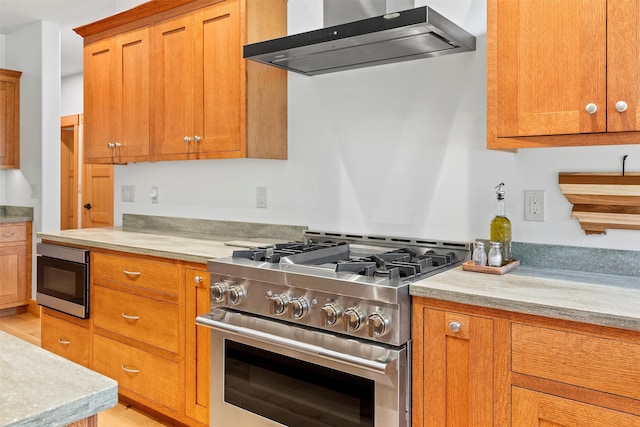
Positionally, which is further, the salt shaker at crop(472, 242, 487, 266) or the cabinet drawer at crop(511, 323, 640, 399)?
the salt shaker at crop(472, 242, 487, 266)

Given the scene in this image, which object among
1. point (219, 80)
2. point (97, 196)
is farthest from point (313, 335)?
point (97, 196)

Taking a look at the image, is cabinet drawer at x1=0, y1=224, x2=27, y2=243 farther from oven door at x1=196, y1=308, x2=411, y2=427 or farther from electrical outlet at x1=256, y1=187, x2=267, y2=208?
oven door at x1=196, y1=308, x2=411, y2=427

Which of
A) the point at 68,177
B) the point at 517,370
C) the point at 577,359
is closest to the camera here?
the point at 577,359

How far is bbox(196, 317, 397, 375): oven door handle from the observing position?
5.31 ft

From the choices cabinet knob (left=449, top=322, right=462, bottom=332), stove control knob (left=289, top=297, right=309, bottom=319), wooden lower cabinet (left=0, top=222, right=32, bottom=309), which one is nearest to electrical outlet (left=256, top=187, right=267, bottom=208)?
stove control knob (left=289, top=297, right=309, bottom=319)

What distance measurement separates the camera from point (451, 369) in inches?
63.3

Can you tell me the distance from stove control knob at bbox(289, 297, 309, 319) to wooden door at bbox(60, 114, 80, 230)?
18.8 feet

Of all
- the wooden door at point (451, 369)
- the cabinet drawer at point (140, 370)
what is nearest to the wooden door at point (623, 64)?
the wooden door at point (451, 369)

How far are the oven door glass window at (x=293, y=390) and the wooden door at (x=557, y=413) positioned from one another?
1.50ft

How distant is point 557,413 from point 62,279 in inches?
107

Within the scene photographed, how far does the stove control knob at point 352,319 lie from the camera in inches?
66.7

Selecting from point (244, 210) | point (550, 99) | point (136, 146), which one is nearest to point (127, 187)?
point (136, 146)

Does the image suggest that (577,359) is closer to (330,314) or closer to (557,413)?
(557,413)

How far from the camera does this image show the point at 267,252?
2238 millimetres
